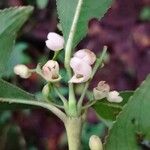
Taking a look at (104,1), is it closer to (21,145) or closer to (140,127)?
(140,127)

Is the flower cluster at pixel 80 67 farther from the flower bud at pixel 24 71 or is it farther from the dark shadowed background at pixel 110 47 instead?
the dark shadowed background at pixel 110 47

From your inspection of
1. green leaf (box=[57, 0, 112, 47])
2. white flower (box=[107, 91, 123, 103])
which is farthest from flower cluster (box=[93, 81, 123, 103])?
green leaf (box=[57, 0, 112, 47])

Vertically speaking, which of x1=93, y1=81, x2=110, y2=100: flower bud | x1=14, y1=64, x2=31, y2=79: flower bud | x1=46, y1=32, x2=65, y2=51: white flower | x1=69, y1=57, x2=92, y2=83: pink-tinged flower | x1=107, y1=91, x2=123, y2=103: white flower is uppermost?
x1=46, y1=32, x2=65, y2=51: white flower

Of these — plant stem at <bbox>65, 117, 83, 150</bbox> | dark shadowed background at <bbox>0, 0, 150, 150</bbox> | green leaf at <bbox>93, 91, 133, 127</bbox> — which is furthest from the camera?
dark shadowed background at <bbox>0, 0, 150, 150</bbox>

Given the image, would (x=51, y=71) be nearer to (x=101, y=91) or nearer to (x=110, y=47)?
(x=101, y=91)

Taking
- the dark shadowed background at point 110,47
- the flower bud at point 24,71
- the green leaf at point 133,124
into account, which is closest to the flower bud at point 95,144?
the green leaf at point 133,124

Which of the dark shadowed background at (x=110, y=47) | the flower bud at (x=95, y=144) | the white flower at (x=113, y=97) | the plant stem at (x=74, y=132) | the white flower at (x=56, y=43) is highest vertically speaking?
the white flower at (x=56, y=43)

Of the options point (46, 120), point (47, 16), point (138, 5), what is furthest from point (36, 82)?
point (138, 5)

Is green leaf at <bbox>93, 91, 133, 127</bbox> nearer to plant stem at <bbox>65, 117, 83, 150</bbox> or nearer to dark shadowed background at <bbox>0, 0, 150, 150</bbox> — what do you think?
plant stem at <bbox>65, 117, 83, 150</bbox>
